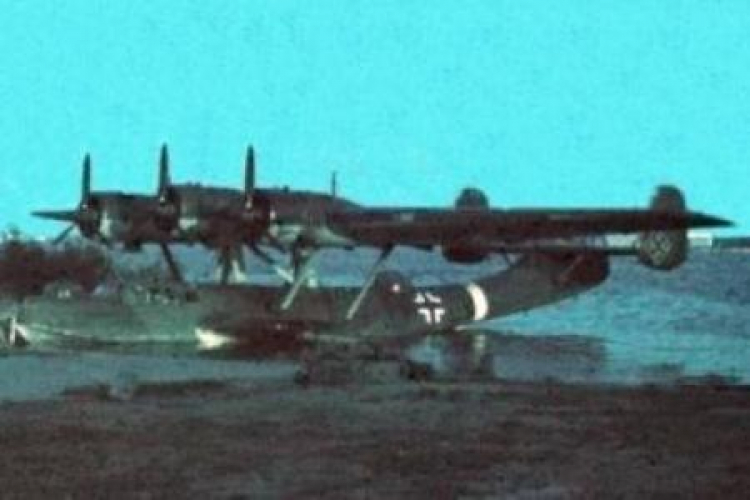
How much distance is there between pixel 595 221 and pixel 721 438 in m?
21.2

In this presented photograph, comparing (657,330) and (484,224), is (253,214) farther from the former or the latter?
(657,330)

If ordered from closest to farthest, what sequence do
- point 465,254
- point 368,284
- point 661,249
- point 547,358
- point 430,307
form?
point 547,358 → point 368,284 → point 465,254 → point 430,307 → point 661,249

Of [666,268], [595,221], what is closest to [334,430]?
[595,221]

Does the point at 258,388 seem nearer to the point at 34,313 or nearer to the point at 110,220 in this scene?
the point at 34,313

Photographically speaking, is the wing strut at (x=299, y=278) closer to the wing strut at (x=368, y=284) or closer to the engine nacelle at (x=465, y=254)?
the wing strut at (x=368, y=284)

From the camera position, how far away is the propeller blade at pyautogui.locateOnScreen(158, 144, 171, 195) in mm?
43031

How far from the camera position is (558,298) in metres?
52.1

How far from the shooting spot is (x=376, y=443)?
1541 centimetres

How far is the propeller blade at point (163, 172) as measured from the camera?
43.0m

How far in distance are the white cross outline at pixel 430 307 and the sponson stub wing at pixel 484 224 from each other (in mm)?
5077

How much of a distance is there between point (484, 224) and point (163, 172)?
9964 mm

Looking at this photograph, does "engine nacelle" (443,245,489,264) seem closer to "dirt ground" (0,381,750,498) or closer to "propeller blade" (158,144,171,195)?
"propeller blade" (158,144,171,195)

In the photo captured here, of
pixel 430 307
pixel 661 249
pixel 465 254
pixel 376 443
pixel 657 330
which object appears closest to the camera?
pixel 376 443

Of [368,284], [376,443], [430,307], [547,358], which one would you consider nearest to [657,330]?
[430,307]
